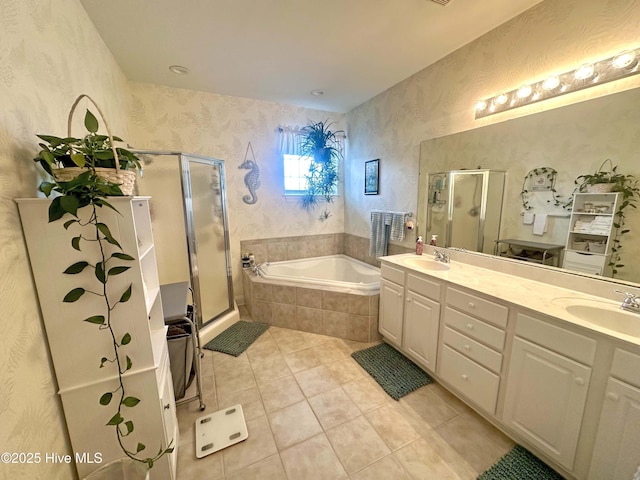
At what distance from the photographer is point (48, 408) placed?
3.07 feet

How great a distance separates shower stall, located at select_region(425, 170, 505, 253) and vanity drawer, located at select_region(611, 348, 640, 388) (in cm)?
102

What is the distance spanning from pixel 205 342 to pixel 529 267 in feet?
9.23

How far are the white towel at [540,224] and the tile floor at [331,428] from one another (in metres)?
1.29

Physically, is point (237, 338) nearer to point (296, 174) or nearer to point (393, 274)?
point (393, 274)

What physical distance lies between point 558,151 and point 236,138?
9.76 feet

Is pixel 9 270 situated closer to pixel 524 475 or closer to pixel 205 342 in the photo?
pixel 205 342

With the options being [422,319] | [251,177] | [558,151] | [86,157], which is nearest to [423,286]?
[422,319]

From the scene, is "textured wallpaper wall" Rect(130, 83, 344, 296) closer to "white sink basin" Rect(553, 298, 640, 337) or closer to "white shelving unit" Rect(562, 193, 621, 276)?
"white shelving unit" Rect(562, 193, 621, 276)

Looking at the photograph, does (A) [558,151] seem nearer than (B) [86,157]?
No

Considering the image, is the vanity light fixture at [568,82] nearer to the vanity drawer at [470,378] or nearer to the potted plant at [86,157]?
the vanity drawer at [470,378]

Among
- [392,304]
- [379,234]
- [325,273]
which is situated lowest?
[325,273]

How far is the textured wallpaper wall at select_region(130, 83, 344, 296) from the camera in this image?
2.72 metres

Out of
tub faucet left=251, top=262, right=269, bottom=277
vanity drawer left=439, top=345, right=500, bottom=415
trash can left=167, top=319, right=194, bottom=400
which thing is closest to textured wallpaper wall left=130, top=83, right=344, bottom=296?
tub faucet left=251, top=262, right=269, bottom=277

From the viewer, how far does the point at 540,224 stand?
1.68 metres
